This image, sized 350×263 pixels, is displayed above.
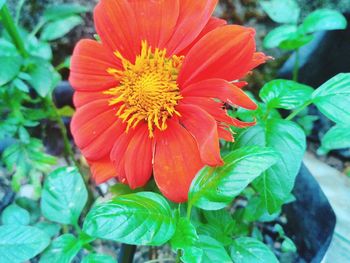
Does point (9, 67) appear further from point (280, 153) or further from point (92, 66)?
point (280, 153)

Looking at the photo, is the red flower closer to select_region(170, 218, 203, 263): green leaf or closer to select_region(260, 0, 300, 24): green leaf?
select_region(170, 218, 203, 263): green leaf

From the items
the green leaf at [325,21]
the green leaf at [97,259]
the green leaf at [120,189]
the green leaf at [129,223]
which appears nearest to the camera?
the green leaf at [129,223]

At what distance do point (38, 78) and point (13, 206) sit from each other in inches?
8.6

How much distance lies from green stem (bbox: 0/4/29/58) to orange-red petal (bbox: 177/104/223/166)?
388 millimetres

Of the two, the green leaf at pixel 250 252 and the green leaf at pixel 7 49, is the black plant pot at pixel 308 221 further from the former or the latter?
the green leaf at pixel 7 49

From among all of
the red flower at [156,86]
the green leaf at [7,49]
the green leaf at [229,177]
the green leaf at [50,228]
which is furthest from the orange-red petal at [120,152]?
the green leaf at [7,49]

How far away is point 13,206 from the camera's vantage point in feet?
2.47

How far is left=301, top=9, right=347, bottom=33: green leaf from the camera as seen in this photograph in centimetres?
79

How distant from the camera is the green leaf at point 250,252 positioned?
0.59 m

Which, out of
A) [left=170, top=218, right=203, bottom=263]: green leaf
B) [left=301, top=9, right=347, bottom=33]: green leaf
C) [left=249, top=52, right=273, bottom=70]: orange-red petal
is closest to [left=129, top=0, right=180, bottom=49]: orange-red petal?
[left=249, top=52, right=273, bottom=70]: orange-red petal

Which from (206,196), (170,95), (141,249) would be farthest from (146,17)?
(141,249)

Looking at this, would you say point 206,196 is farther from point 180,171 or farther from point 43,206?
point 43,206

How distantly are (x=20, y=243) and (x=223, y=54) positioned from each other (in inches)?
13.6

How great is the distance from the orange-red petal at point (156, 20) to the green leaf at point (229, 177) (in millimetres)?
171
